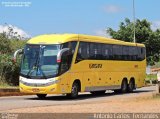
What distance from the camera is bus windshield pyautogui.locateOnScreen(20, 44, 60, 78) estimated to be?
24.0 m

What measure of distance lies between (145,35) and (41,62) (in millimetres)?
34656

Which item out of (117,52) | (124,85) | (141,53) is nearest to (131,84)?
(124,85)

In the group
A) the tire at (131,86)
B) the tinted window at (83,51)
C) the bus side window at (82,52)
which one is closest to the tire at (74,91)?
the bus side window at (82,52)

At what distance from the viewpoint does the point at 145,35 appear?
5741cm

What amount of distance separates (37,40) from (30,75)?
193cm

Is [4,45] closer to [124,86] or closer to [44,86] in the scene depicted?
[124,86]

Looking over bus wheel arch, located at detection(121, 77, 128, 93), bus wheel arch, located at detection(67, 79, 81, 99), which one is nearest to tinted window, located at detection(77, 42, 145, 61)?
A: bus wheel arch, located at detection(67, 79, 81, 99)

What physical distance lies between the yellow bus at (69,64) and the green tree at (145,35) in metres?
26.1

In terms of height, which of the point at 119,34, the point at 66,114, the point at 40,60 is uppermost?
the point at 119,34

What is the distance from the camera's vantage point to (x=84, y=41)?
26.6 metres

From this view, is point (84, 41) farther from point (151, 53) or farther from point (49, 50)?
point (151, 53)

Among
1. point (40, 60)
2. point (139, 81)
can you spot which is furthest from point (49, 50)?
point (139, 81)

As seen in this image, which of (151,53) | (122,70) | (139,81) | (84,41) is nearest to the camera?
(84,41)

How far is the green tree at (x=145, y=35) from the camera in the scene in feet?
187
